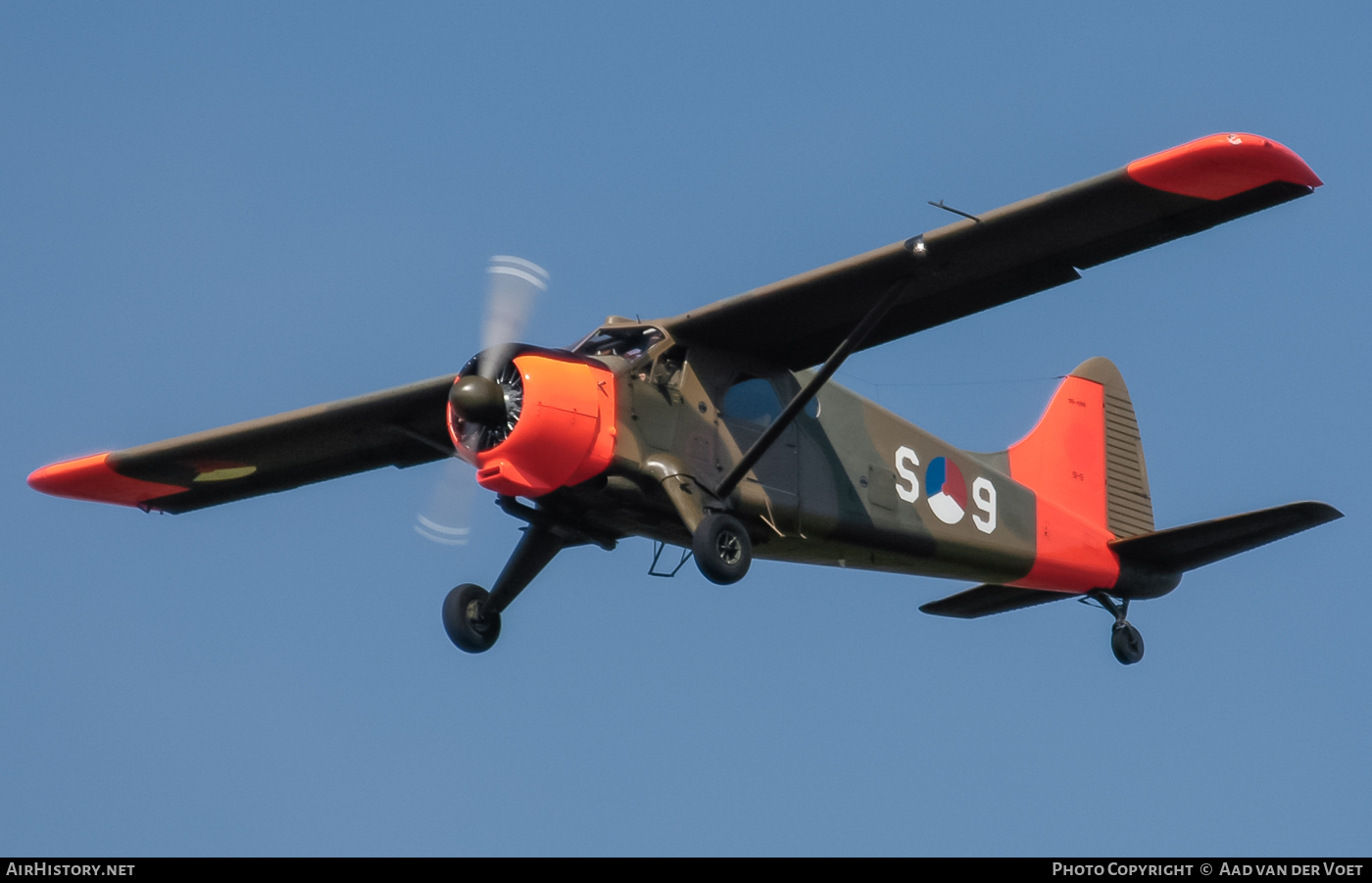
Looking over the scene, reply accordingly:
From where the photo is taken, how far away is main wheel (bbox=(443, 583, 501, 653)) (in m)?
14.6

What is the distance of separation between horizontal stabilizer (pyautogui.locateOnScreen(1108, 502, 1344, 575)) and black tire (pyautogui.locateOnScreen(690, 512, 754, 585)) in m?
4.72

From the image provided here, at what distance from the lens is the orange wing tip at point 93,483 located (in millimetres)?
16891

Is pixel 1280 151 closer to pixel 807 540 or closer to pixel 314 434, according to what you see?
pixel 807 540

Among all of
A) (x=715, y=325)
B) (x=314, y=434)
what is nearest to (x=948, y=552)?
(x=715, y=325)

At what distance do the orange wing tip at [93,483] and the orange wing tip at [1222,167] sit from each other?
354 inches

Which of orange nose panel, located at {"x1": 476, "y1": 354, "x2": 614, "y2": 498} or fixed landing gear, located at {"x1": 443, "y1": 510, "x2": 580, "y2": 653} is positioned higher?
orange nose panel, located at {"x1": 476, "y1": 354, "x2": 614, "y2": 498}

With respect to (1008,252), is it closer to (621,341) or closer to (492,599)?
(621,341)

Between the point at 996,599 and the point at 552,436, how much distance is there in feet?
19.4

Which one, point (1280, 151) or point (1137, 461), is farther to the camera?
point (1137, 461)

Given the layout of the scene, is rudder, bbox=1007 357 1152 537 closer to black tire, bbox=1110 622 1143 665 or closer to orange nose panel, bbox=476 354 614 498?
black tire, bbox=1110 622 1143 665

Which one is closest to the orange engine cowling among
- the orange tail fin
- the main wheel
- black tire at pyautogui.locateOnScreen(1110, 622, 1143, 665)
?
the main wheel

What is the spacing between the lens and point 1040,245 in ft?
44.8
